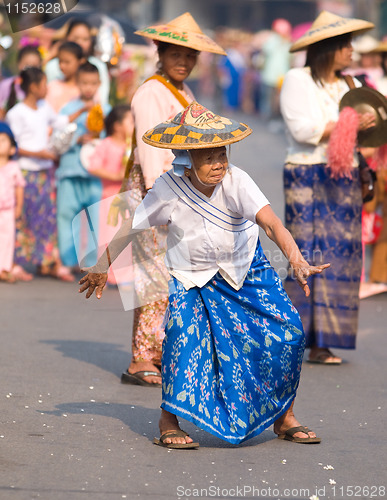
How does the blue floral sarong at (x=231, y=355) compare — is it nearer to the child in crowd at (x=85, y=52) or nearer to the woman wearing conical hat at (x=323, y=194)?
the woman wearing conical hat at (x=323, y=194)

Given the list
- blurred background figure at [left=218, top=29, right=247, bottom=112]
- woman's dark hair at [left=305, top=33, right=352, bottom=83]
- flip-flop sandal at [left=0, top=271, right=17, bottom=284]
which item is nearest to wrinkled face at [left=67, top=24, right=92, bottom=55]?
flip-flop sandal at [left=0, top=271, right=17, bottom=284]

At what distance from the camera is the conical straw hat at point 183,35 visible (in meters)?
6.69

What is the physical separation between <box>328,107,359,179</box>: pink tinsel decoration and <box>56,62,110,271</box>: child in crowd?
363 centimetres

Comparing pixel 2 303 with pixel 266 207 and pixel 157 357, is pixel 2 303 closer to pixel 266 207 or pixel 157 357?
pixel 157 357

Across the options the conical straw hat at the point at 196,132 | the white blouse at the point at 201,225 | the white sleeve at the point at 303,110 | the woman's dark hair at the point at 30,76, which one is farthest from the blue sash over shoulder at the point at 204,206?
the woman's dark hair at the point at 30,76

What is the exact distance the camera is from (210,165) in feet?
17.5

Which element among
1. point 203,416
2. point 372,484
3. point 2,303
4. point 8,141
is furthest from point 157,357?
point 8,141

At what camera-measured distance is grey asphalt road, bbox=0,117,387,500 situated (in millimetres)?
4797

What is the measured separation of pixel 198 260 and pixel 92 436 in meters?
0.96

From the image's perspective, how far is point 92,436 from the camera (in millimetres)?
5555

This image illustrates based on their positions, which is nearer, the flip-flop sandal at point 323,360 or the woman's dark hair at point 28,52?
the flip-flop sandal at point 323,360

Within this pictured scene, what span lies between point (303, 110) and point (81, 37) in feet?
17.2

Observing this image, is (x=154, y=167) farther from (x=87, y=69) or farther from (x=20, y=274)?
(x=20, y=274)

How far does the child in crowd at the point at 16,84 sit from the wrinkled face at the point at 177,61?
178 inches
